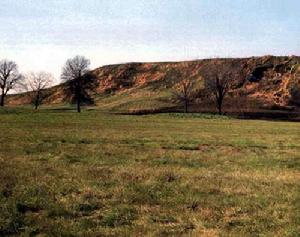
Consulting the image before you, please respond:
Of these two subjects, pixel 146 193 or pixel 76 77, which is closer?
pixel 146 193

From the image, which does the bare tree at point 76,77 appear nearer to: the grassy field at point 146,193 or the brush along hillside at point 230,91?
the brush along hillside at point 230,91

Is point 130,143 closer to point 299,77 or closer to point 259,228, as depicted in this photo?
point 259,228

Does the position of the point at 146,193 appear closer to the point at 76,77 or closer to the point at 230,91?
the point at 76,77

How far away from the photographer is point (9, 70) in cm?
14162

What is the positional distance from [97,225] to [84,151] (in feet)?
50.7

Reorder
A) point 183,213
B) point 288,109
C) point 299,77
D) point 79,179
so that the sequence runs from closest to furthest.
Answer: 1. point 183,213
2. point 79,179
3. point 288,109
4. point 299,77

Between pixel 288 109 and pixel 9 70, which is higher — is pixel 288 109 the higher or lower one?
the lower one

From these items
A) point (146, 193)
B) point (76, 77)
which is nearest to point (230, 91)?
point (76, 77)

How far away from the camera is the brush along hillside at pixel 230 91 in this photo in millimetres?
138750

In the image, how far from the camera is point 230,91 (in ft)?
528

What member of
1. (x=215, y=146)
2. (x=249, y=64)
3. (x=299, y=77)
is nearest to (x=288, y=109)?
(x=299, y=77)

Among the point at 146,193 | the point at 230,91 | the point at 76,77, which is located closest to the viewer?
the point at 146,193

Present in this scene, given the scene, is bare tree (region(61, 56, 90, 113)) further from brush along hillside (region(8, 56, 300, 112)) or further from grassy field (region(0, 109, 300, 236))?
grassy field (region(0, 109, 300, 236))

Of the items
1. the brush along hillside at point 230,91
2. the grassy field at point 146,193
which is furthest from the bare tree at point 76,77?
the grassy field at point 146,193
